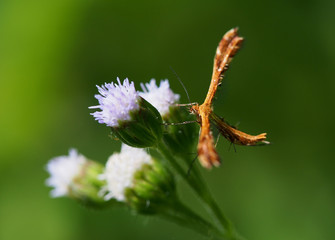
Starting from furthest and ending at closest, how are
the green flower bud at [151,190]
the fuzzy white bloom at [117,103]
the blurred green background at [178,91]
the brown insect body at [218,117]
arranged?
the blurred green background at [178,91] → the green flower bud at [151,190] → the fuzzy white bloom at [117,103] → the brown insect body at [218,117]

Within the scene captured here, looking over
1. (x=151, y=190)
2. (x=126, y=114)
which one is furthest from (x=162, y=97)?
(x=151, y=190)

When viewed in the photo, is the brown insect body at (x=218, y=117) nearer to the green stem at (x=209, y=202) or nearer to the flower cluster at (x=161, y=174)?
the flower cluster at (x=161, y=174)

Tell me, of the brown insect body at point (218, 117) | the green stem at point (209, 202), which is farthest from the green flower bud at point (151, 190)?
the brown insect body at point (218, 117)

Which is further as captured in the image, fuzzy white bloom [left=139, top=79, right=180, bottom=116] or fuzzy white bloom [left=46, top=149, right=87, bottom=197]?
fuzzy white bloom [left=46, top=149, right=87, bottom=197]

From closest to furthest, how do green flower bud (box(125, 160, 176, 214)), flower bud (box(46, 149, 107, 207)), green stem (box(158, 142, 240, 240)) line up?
green stem (box(158, 142, 240, 240)) → green flower bud (box(125, 160, 176, 214)) → flower bud (box(46, 149, 107, 207))

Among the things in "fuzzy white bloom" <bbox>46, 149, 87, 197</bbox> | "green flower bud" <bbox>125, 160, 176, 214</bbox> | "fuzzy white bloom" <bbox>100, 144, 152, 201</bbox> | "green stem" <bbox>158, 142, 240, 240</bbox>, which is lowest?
"green stem" <bbox>158, 142, 240, 240</bbox>

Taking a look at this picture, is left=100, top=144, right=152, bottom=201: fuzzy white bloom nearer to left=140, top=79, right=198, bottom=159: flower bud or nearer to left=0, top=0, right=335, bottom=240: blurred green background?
left=140, top=79, right=198, bottom=159: flower bud

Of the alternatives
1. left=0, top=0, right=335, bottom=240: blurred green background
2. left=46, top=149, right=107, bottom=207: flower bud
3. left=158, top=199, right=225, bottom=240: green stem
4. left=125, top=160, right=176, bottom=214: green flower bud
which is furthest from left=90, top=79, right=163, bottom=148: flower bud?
left=0, top=0, right=335, bottom=240: blurred green background

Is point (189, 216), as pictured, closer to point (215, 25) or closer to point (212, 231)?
point (212, 231)
